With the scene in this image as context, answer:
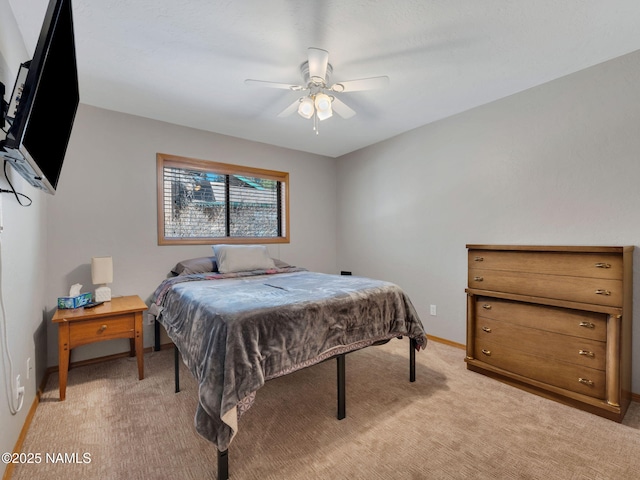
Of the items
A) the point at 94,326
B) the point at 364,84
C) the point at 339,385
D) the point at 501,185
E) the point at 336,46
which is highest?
the point at 336,46

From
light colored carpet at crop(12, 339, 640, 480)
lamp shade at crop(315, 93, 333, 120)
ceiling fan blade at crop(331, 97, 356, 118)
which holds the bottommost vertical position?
light colored carpet at crop(12, 339, 640, 480)

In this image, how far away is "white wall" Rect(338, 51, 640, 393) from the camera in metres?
2.17

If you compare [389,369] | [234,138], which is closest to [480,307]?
[389,369]

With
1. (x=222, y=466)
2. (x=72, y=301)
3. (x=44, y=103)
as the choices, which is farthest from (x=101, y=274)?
(x=222, y=466)

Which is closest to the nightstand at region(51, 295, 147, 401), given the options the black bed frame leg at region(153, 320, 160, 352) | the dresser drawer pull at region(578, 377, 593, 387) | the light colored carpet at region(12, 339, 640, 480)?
the light colored carpet at region(12, 339, 640, 480)

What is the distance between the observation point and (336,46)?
2.03 meters

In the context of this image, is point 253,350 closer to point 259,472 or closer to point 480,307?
point 259,472

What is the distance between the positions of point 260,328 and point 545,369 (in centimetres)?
215

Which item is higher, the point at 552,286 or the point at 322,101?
the point at 322,101

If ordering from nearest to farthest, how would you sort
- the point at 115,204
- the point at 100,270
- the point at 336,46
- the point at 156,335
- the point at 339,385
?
1. the point at 339,385
2. the point at 336,46
3. the point at 100,270
4. the point at 115,204
5. the point at 156,335

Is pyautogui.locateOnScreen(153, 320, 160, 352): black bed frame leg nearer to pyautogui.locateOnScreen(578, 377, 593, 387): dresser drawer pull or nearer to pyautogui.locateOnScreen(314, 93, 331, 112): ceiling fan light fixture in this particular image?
pyautogui.locateOnScreen(314, 93, 331, 112): ceiling fan light fixture

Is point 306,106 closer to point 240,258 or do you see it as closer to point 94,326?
point 240,258

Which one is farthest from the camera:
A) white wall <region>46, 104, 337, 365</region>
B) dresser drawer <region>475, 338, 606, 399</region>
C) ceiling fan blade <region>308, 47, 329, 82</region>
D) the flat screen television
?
white wall <region>46, 104, 337, 365</region>

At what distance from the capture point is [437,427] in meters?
1.81
